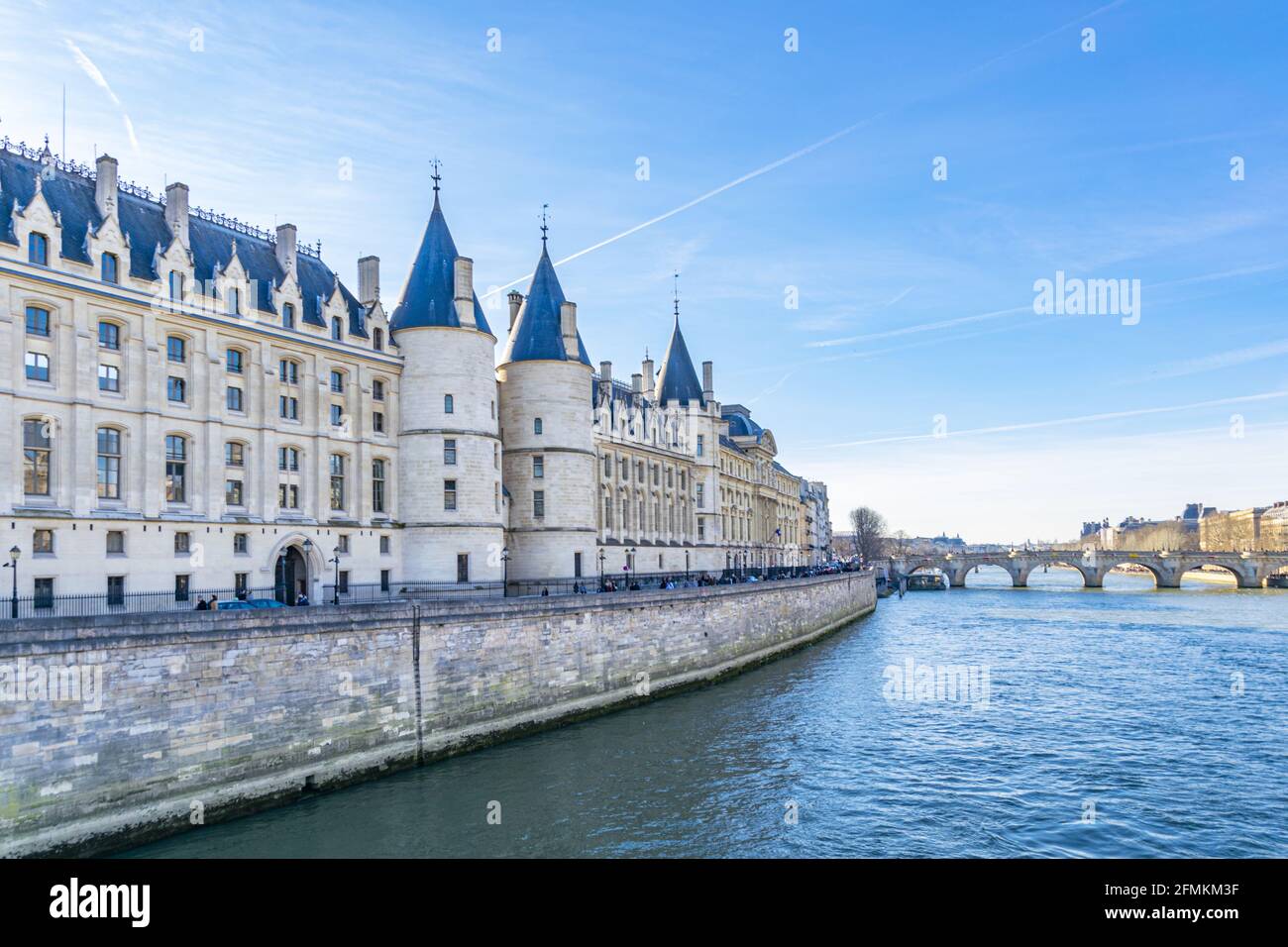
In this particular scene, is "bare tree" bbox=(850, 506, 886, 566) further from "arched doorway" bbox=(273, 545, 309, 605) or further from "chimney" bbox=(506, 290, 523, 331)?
"arched doorway" bbox=(273, 545, 309, 605)

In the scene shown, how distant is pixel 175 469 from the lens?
30.3 metres

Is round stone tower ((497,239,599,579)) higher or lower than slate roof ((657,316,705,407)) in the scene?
lower

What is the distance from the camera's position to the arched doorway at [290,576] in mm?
33719

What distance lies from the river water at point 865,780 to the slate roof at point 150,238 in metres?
18.7

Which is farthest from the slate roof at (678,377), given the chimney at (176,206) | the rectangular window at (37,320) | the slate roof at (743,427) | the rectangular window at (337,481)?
the rectangular window at (37,320)

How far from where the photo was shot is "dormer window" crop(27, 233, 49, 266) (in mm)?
26297

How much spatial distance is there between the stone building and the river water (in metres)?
11.4

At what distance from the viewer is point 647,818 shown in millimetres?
20828

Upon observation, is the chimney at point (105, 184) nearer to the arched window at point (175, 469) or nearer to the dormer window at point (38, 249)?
the dormer window at point (38, 249)

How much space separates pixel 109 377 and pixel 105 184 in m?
6.80

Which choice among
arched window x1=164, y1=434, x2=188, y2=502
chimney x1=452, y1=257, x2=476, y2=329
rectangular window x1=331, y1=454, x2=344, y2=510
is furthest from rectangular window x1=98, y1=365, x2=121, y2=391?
chimney x1=452, y1=257, x2=476, y2=329

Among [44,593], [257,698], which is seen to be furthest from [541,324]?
[257,698]
